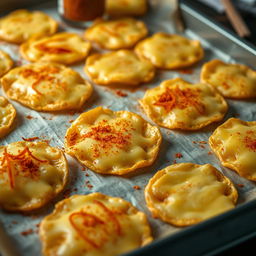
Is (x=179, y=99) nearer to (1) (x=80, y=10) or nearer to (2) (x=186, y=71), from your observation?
(2) (x=186, y=71)

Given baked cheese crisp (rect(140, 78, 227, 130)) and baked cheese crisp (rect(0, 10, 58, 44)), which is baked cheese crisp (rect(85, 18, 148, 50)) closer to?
baked cheese crisp (rect(0, 10, 58, 44))

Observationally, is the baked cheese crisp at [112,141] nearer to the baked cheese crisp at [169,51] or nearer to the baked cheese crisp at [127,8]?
the baked cheese crisp at [169,51]

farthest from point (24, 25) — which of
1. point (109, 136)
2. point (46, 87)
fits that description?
point (109, 136)

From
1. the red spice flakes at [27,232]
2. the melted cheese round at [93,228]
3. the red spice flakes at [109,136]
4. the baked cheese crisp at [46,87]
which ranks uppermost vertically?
the baked cheese crisp at [46,87]

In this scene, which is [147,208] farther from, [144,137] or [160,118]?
[160,118]

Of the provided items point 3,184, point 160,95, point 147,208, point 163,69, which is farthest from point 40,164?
point 163,69

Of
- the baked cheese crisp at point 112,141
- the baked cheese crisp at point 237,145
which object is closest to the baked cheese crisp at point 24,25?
the baked cheese crisp at point 112,141
